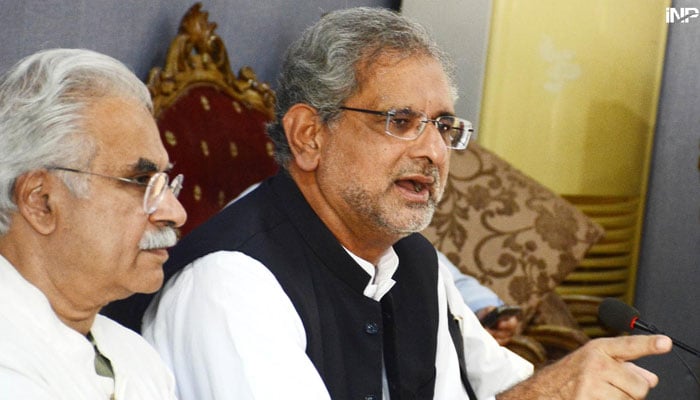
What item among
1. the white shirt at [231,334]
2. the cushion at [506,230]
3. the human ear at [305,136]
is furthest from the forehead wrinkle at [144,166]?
the cushion at [506,230]

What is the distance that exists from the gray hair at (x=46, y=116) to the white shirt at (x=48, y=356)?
0.12 metres

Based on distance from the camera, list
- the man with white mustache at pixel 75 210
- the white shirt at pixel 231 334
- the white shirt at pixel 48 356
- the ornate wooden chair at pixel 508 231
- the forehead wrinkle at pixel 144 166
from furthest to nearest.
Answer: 1. the ornate wooden chair at pixel 508 231
2. the white shirt at pixel 231 334
3. the forehead wrinkle at pixel 144 166
4. the man with white mustache at pixel 75 210
5. the white shirt at pixel 48 356

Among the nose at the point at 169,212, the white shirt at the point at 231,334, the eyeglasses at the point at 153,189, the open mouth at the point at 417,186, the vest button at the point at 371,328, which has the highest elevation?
the eyeglasses at the point at 153,189

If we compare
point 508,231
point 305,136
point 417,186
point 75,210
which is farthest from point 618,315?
point 508,231

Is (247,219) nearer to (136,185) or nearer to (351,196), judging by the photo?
(351,196)

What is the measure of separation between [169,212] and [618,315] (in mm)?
895

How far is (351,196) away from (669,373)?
316 centimetres

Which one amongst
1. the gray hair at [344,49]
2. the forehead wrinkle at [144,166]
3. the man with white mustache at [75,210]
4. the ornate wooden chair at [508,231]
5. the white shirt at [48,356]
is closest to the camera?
the white shirt at [48,356]

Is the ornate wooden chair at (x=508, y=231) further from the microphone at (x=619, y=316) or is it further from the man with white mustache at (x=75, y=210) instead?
the man with white mustache at (x=75, y=210)

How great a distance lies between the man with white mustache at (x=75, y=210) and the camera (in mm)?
1410

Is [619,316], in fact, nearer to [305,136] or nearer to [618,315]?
[618,315]

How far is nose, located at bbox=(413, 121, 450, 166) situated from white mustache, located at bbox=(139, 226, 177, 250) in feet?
1.85

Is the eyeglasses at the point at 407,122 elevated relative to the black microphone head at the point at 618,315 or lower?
elevated

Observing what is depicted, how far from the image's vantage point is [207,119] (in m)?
2.54
